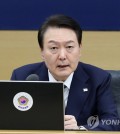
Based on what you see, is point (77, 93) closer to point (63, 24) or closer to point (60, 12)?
point (63, 24)

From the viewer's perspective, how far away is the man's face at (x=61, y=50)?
166cm

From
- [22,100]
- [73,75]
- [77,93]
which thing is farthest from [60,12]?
[22,100]

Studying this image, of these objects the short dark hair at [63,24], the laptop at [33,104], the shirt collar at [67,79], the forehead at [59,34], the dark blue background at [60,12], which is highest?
the dark blue background at [60,12]

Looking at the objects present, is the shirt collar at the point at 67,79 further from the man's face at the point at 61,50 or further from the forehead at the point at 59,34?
the forehead at the point at 59,34

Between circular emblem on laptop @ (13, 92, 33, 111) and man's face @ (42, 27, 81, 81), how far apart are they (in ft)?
1.40

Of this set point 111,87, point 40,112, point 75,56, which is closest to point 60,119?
point 40,112

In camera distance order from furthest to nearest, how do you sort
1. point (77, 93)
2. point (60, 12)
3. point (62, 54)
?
point (60, 12), point (77, 93), point (62, 54)

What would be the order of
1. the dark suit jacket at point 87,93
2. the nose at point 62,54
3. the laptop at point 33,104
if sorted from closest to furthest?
the laptop at point 33,104 < the nose at point 62,54 < the dark suit jacket at point 87,93

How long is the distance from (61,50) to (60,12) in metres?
1.05

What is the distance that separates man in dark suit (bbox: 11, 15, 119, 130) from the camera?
1.67 meters

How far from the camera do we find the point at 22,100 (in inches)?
49.5

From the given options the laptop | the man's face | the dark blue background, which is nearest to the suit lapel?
the man's face

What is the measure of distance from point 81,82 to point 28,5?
3.44 feet

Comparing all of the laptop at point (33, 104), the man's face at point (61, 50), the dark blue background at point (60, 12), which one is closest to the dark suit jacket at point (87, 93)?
the man's face at point (61, 50)
